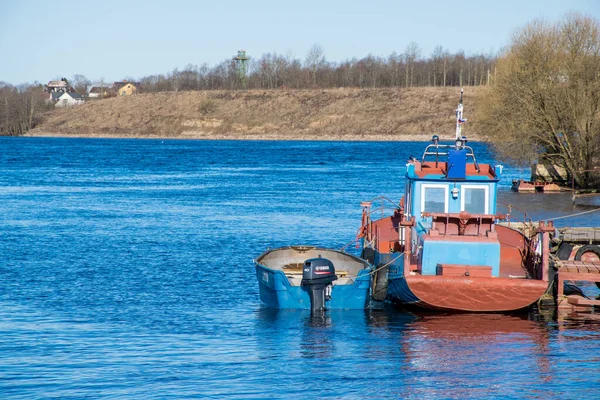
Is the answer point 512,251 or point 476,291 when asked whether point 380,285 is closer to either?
point 476,291

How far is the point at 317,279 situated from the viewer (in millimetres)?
26109

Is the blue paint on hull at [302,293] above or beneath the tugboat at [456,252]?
beneath

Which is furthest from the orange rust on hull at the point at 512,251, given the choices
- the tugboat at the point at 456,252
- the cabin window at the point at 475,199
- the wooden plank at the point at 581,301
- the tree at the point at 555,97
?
the tree at the point at 555,97

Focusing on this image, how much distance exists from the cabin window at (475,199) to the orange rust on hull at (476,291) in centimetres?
368

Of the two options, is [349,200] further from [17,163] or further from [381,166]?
[17,163]

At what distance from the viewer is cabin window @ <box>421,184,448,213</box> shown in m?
28.7

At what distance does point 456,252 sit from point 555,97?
40.2m

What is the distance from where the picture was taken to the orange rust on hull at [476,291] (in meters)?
25.3

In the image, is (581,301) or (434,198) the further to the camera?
(434,198)

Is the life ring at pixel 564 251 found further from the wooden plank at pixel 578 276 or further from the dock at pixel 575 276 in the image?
the wooden plank at pixel 578 276

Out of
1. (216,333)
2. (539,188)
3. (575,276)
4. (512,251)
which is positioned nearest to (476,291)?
(575,276)

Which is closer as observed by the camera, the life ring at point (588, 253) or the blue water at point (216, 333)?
the blue water at point (216, 333)

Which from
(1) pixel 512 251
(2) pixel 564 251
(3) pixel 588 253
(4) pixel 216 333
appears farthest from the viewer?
(2) pixel 564 251

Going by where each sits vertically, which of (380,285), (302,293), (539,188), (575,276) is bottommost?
(380,285)
